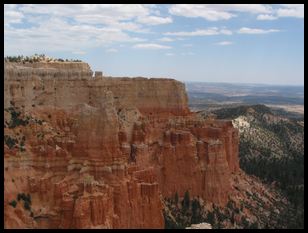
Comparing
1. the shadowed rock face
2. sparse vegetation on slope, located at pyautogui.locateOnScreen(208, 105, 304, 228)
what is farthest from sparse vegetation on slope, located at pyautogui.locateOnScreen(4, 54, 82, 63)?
sparse vegetation on slope, located at pyautogui.locateOnScreen(208, 105, 304, 228)

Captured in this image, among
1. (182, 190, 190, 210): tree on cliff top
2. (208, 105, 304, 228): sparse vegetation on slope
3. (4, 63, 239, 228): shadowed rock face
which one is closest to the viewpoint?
(4, 63, 239, 228): shadowed rock face

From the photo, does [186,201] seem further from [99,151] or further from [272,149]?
[272,149]

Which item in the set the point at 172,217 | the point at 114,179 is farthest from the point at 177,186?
the point at 114,179

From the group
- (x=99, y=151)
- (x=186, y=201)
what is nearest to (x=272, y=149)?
(x=186, y=201)

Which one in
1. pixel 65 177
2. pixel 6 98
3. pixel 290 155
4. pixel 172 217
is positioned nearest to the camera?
pixel 65 177

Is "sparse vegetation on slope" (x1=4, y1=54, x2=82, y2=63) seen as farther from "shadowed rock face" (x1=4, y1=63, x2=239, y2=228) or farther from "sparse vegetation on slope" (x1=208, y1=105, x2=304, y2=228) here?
"sparse vegetation on slope" (x1=208, y1=105, x2=304, y2=228)

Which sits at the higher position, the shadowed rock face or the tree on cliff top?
the shadowed rock face

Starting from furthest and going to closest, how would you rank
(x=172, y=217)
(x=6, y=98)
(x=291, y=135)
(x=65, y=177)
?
(x=291, y=135) < (x=172, y=217) < (x=6, y=98) < (x=65, y=177)

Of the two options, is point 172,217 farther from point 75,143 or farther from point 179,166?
point 75,143

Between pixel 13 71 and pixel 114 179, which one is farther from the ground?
pixel 13 71
